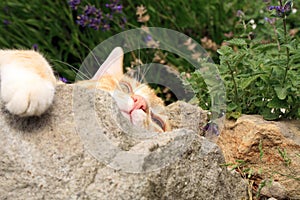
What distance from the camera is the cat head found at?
2.13 meters

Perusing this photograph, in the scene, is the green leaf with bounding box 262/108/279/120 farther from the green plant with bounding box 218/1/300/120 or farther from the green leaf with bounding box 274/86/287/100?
the green leaf with bounding box 274/86/287/100

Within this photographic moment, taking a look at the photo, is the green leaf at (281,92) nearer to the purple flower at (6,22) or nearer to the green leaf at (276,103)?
the green leaf at (276,103)

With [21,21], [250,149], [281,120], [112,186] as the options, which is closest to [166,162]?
[112,186]

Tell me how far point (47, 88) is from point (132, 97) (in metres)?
0.58

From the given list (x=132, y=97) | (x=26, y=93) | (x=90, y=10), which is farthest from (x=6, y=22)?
(x=26, y=93)

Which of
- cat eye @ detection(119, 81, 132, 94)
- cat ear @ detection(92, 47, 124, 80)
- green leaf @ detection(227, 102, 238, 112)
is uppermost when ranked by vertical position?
green leaf @ detection(227, 102, 238, 112)

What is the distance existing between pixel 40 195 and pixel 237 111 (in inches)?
41.2

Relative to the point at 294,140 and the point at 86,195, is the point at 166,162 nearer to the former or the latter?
the point at 86,195

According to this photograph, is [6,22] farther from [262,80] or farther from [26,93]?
[26,93]

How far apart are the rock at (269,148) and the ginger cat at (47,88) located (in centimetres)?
30

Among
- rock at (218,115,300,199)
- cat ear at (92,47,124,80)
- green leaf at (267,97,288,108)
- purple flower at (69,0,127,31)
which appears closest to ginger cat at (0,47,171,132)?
cat ear at (92,47,124,80)

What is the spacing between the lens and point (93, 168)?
5.34 feet

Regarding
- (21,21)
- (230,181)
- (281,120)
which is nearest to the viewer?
(230,181)

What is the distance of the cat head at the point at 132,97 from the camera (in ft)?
6.99
